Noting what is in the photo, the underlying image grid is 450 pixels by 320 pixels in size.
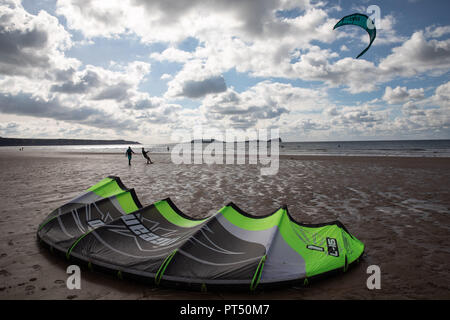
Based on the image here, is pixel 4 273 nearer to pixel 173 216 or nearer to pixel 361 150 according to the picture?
pixel 173 216

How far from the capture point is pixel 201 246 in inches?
162

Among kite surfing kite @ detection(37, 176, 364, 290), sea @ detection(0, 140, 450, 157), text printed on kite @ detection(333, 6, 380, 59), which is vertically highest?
text printed on kite @ detection(333, 6, 380, 59)

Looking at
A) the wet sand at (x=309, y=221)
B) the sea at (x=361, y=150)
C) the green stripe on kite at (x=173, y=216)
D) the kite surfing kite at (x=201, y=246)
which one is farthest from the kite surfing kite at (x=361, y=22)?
the sea at (x=361, y=150)

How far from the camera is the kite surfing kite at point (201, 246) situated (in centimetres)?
360

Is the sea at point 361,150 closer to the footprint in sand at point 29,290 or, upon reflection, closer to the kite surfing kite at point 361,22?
the kite surfing kite at point 361,22

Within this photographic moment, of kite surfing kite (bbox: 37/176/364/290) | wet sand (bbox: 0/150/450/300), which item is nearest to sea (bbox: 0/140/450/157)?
wet sand (bbox: 0/150/450/300)

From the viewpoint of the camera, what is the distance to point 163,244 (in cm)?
445

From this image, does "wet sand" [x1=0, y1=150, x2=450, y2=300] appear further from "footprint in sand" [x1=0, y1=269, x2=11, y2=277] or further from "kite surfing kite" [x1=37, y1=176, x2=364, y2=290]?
"kite surfing kite" [x1=37, y1=176, x2=364, y2=290]

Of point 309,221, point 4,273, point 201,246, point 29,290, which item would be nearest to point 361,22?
point 309,221

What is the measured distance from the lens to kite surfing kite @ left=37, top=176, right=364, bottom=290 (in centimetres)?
360

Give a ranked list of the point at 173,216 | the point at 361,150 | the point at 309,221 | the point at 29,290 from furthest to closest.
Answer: the point at 361,150
the point at 309,221
the point at 173,216
the point at 29,290
